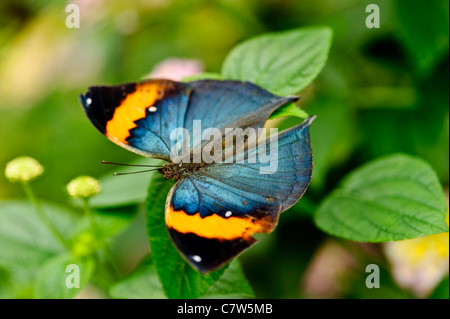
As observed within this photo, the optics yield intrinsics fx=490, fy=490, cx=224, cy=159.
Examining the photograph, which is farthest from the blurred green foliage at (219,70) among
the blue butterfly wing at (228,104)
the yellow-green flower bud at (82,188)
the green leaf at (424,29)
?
the blue butterfly wing at (228,104)

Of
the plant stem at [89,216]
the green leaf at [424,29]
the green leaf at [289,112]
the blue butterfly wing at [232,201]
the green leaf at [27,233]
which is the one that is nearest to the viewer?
the blue butterfly wing at [232,201]

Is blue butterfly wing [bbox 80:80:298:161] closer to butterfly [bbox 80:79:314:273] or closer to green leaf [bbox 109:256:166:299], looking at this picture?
butterfly [bbox 80:79:314:273]

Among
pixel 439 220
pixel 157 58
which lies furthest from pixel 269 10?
pixel 439 220

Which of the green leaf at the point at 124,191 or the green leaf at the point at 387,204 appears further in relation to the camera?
the green leaf at the point at 124,191

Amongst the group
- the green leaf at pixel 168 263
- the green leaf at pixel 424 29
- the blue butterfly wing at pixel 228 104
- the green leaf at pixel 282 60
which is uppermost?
the green leaf at pixel 424 29

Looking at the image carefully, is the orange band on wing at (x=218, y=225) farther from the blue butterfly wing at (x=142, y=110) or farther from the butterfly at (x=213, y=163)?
the blue butterfly wing at (x=142, y=110)

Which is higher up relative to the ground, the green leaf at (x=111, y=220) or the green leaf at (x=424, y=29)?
the green leaf at (x=424, y=29)
